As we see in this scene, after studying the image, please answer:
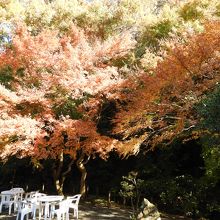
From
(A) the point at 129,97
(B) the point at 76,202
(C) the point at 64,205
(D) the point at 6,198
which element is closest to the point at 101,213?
(B) the point at 76,202

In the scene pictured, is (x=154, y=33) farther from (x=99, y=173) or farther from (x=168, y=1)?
(x=99, y=173)

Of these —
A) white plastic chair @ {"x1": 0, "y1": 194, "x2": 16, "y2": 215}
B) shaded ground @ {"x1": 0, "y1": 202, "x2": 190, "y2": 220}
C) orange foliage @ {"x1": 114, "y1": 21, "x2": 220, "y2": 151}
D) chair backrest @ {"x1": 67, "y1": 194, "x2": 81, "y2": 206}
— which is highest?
orange foliage @ {"x1": 114, "y1": 21, "x2": 220, "y2": 151}

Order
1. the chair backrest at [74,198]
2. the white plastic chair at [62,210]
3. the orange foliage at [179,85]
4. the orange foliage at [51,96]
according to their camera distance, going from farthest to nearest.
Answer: the orange foliage at [51,96]
the chair backrest at [74,198]
the white plastic chair at [62,210]
the orange foliage at [179,85]

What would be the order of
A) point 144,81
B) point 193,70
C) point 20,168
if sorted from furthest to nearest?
point 20,168 < point 144,81 < point 193,70

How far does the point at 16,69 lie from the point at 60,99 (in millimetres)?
2272

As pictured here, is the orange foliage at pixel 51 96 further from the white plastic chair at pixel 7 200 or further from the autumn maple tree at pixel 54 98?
the white plastic chair at pixel 7 200

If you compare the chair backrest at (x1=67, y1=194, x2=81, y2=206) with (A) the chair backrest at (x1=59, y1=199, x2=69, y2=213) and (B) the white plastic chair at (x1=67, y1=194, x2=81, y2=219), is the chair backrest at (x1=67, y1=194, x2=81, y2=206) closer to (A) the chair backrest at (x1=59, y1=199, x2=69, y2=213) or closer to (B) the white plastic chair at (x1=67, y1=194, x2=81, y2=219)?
(B) the white plastic chair at (x1=67, y1=194, x2=81, y2=219)

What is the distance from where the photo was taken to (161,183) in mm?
10953

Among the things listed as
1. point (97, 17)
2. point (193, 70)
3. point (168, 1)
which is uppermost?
point (168, 1)

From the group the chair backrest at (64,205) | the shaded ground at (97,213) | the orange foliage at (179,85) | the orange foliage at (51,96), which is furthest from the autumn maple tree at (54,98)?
the shaded ground at (97,213)

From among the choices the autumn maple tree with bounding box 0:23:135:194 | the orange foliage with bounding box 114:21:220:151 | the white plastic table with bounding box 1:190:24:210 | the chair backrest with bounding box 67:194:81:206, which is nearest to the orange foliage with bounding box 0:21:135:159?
the autumn maple tree with bounding box 0:23:135:194

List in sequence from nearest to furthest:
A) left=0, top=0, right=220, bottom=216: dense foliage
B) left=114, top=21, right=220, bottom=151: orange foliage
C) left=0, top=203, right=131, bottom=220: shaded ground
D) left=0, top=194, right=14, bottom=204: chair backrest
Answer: left=114, top=21, right=220, bottom=151: orange foliage < left=0, top=0, right=220, bottom=216: dense foliage < left=0, top=203, right=131, bottom=220: shaded ground < left=0, top=194, right=14, bottom=204: chair backrest

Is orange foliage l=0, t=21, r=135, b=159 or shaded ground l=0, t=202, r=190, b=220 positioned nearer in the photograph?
orange foliage l=0, t=21, r=135, b=159

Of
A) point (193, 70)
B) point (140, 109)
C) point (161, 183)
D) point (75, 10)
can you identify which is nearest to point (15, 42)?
point (75, 10)
